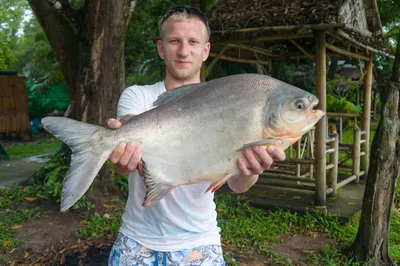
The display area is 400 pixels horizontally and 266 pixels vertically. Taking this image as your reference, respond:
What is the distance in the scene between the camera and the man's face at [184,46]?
2.24 m

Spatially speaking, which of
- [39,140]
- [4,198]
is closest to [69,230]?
[4,198]

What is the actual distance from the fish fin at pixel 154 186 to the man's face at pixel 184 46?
65cm

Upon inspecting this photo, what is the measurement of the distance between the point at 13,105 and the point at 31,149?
8.52ft

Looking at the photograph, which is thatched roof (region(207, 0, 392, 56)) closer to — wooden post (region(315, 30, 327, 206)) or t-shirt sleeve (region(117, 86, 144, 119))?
wooden post (region(315, 30, 327, 206))

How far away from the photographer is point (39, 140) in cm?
1472

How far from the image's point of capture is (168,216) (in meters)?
2.26

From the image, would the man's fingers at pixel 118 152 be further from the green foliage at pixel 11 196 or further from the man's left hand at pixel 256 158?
the green foliage at pixel 11 196

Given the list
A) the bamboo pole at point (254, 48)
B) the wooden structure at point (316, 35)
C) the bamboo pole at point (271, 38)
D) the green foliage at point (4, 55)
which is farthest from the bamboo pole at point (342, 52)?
the green foliage at point (4, 55)

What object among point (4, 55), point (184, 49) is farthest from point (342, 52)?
point (4, 55)

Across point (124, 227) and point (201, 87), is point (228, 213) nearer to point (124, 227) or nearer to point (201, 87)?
point (124, 227)

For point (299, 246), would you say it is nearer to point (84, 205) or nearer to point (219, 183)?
point (84, 205)

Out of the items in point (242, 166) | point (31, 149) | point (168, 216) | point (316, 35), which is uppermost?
point (316, 35)

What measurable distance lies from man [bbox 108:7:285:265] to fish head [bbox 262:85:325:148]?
0.41m

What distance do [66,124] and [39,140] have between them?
45.6 feet
